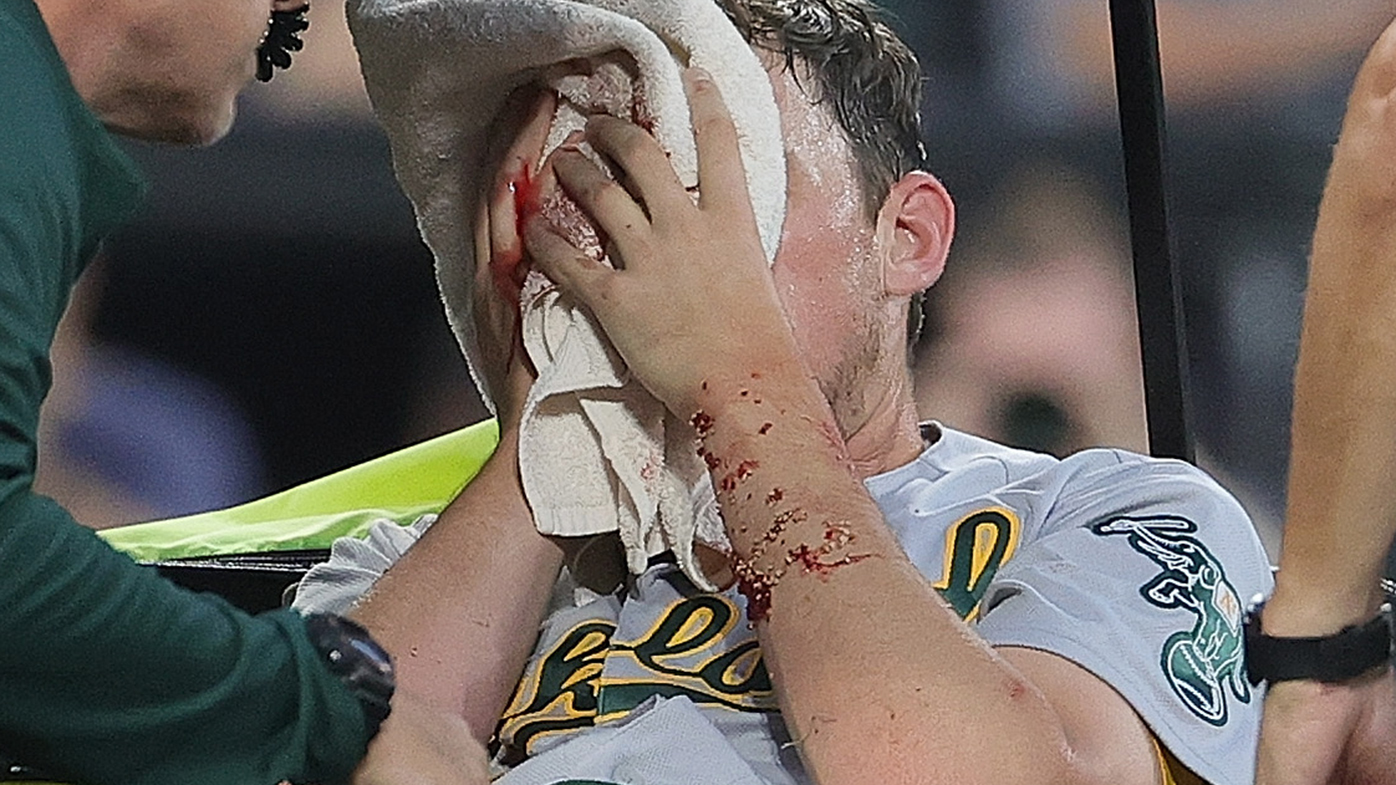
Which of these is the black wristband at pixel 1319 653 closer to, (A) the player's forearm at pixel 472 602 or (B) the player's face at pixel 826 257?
(B) the player's face at pixel 826 257

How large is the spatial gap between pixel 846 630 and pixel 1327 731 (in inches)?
11.8

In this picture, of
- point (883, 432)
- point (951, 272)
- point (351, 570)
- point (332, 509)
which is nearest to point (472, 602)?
point (351, 570)

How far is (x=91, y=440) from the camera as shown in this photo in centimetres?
182

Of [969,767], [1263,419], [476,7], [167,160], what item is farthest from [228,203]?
[969,767]

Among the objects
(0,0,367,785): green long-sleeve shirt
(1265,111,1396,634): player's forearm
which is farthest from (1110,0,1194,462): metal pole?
(0,0,367,785): green long-sleeve shirt

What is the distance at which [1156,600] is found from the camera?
81 cm

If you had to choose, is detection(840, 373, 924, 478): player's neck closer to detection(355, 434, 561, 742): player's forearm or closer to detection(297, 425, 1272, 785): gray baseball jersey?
detection(297, 425, 1272, 785): gray baseball jersey

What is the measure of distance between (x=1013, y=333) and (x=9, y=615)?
130cm

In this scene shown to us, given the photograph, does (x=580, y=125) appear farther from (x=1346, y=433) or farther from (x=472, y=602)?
(x=1346, y=433)

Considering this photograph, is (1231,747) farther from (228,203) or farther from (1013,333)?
(228,203)

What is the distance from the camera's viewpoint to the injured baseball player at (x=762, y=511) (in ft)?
2.43

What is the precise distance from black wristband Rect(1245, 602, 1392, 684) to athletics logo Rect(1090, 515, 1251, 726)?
0.05ft

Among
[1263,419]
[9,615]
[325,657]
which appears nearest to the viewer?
[9,615]

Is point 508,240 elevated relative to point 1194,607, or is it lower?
elevated
